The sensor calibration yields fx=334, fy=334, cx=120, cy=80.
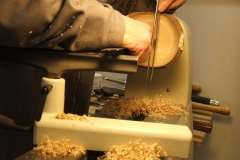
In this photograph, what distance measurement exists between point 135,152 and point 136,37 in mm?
217

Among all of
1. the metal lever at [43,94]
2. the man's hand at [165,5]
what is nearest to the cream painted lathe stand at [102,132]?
the metal lever at [43,94]

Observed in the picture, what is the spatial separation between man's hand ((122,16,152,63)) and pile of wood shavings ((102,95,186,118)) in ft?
0.61

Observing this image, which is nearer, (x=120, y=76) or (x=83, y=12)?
(x=83, y=12)

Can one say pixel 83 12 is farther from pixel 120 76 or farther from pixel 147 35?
pixel 120 76

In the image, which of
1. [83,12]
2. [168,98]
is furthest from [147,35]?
[168,98]

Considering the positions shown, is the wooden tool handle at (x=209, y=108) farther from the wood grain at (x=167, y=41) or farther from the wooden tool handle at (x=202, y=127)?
the wood grain at (x=167, y=41)

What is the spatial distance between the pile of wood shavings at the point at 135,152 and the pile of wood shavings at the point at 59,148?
0.04 m

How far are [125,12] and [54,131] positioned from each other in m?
0.58

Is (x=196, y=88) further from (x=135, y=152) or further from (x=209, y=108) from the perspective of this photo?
(x=135, y=152)

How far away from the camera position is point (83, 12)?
20.8 inches

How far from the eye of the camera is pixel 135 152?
53 cm

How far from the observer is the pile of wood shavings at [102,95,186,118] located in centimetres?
81

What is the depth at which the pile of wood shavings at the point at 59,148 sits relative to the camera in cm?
53

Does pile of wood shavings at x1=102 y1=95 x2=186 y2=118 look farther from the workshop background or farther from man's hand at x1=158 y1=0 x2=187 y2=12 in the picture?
the workshop background
